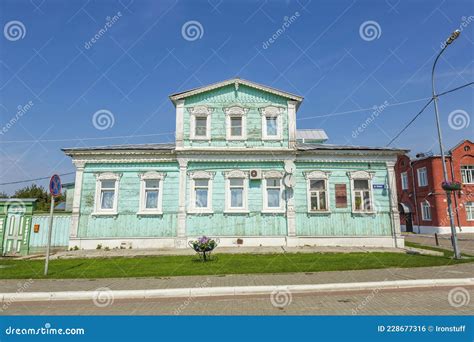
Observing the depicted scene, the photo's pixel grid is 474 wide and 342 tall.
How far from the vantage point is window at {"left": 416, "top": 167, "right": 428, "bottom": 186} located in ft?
108

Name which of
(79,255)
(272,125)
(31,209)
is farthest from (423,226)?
(31,209)

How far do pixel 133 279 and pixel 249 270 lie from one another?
11.9ft

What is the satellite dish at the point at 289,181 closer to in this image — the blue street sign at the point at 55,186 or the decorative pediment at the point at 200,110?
the decorative pediment at the point at 200,110

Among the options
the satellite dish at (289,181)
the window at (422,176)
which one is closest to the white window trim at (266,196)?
the satellite dish at (289,181)

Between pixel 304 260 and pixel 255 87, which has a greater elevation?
pixel 255 87

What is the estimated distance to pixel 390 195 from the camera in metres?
16.7

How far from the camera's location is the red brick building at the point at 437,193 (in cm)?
3061

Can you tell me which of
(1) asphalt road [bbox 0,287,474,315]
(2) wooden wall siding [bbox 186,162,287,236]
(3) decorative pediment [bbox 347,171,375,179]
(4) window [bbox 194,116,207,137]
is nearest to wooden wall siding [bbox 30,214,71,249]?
(2) wooden wall siding [bbox 186,162,287,236]

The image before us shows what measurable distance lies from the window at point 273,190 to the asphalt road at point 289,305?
934 centimetres

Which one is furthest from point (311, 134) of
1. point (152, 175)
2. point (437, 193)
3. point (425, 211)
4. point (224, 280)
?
point (224, 280)

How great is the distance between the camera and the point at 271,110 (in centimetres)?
1756

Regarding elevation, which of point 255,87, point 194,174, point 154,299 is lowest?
point 154,299

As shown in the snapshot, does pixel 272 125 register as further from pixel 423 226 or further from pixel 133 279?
pixel 423 226

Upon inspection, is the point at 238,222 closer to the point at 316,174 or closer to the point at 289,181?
the point at 289,181
